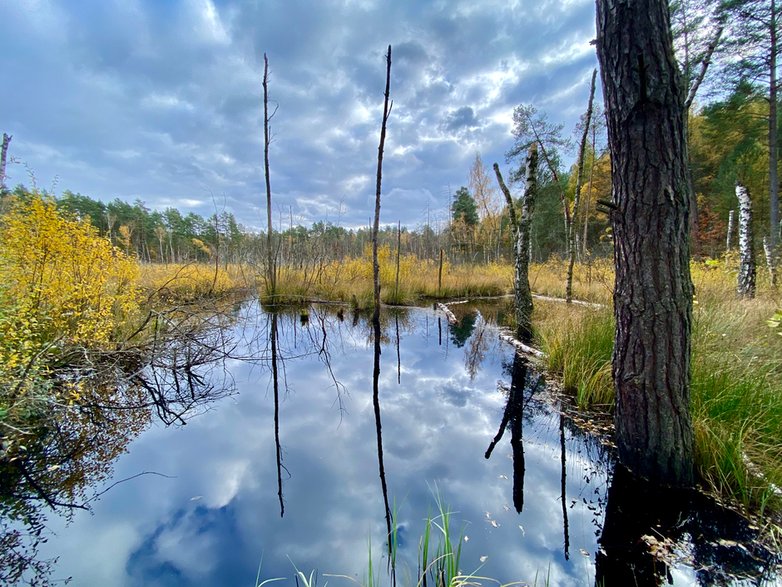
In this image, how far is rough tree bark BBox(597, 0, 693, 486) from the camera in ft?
5.12

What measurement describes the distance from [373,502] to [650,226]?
228 centimetres

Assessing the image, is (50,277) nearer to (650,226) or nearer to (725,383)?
(650,226)

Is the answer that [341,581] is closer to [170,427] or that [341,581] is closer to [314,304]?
[170,427]

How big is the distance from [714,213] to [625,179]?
2286cm

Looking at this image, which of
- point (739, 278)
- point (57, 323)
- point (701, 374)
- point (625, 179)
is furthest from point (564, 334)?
point (57, 323)

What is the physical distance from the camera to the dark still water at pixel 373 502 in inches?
54.1

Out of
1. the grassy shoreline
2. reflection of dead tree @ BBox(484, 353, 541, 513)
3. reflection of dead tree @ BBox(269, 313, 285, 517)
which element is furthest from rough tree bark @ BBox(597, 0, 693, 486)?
reflection of dead tree @ BBox(269, 313, 285, 517)

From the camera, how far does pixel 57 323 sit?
2.88 metres

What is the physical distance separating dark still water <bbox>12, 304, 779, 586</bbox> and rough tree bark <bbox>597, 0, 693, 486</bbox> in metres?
0.37

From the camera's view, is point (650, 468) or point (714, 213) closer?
point (650, 468)

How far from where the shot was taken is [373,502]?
181cm

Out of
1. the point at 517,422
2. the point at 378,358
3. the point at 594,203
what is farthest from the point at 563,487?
the point at 594,203

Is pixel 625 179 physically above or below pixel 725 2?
below

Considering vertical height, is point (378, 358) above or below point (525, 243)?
below
